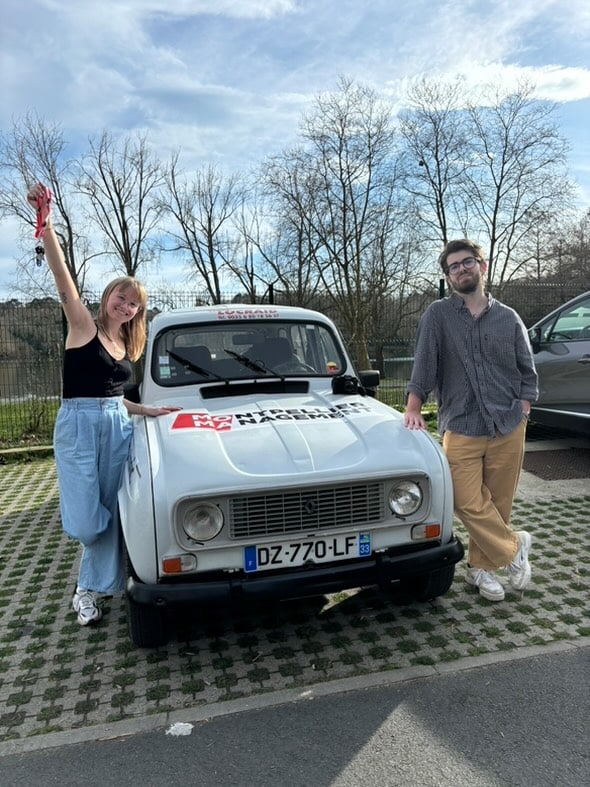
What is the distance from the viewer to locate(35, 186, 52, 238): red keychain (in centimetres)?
302

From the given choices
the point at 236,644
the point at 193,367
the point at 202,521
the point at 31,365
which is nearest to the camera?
the point at 202,521

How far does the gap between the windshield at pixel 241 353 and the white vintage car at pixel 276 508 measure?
0.68 m

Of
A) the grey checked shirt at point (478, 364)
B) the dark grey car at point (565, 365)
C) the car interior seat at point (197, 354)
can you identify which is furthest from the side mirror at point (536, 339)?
the car interior seat at point (197, 354)

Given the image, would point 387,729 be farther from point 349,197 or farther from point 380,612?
point 349,197

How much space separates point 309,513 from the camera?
9.91 ft

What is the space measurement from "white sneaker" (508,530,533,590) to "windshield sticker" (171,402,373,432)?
4.53 ft

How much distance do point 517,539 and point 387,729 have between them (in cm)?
172

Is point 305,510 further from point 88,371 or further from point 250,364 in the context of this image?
point 250,364

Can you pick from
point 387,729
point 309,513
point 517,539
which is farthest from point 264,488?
point 517,539

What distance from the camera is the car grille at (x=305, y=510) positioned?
294 centimetres

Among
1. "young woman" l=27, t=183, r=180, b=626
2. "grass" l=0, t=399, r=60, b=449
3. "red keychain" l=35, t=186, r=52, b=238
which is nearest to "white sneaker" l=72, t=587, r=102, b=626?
"young woman" l=27, t=183, r=180, b=626

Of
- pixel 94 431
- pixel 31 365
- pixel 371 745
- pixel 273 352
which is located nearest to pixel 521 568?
pixel 371 745

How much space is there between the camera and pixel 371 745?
2.52 m

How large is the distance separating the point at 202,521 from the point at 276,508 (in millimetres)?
384
